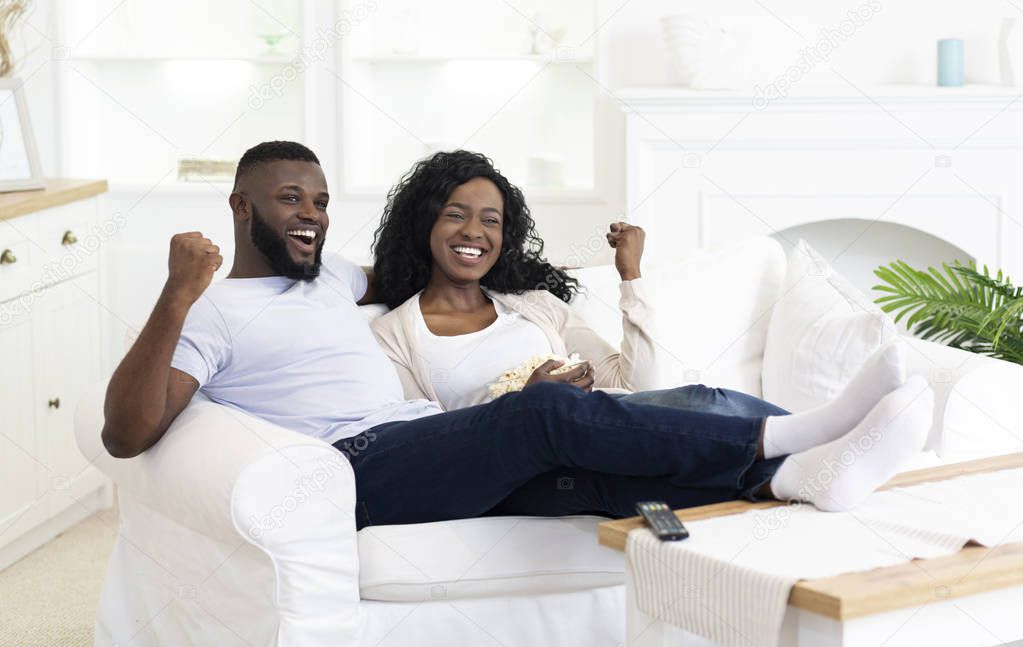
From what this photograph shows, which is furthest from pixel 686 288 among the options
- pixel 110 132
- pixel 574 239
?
pixel 110 132

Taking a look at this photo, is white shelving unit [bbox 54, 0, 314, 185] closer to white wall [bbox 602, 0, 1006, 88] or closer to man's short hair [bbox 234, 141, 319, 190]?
white wall [bbox 602, 0, 1006, 88]

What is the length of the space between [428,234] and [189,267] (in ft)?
2.39

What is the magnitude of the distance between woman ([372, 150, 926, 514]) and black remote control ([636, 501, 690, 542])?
0.44 m

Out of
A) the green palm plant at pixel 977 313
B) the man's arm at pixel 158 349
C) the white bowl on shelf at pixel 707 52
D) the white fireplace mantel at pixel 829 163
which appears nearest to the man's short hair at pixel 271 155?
the man's arm at pixel 158 349

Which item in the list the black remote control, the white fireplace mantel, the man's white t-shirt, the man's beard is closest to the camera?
the black remote control

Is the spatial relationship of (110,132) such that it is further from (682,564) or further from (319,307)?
(682,564)

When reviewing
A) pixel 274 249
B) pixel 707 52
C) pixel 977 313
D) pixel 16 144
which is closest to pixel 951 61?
pixel 707 52

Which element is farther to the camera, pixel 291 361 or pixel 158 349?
pixel 291 361

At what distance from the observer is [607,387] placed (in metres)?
2.51

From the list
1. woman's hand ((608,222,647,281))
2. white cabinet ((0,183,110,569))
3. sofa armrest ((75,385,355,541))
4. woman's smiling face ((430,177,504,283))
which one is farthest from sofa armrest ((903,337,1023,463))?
white cabinet ((0,183,110,569))

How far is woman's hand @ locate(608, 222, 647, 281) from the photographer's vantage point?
8.32ft

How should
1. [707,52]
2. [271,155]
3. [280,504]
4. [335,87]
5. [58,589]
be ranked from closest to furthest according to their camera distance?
[280,504] < [271,155] < [58,589] < [707,52] < [335,87]

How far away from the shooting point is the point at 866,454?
1.82m

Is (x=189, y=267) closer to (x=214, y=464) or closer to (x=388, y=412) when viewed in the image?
(x=214, y=464)
